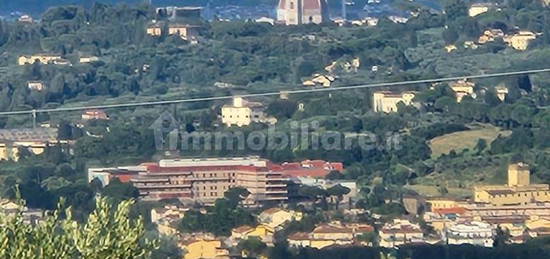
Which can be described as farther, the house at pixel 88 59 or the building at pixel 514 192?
the house at pixel 88 59

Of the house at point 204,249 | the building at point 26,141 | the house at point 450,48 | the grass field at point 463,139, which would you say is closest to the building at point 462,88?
the grass field at point 463,139

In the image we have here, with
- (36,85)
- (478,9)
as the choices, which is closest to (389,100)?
(36,85)

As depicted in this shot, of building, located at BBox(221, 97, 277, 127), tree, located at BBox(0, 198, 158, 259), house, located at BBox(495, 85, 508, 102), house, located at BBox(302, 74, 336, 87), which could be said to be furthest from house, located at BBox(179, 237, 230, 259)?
Result: house, located at BBox(302, 74, 336, 87)

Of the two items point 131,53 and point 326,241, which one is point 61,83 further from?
point 326,241

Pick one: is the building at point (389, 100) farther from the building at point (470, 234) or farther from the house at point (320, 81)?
the building at point (470, 234)

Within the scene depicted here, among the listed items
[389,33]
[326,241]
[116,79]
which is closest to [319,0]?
[389,33]

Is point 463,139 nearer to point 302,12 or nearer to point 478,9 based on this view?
point 478,9
